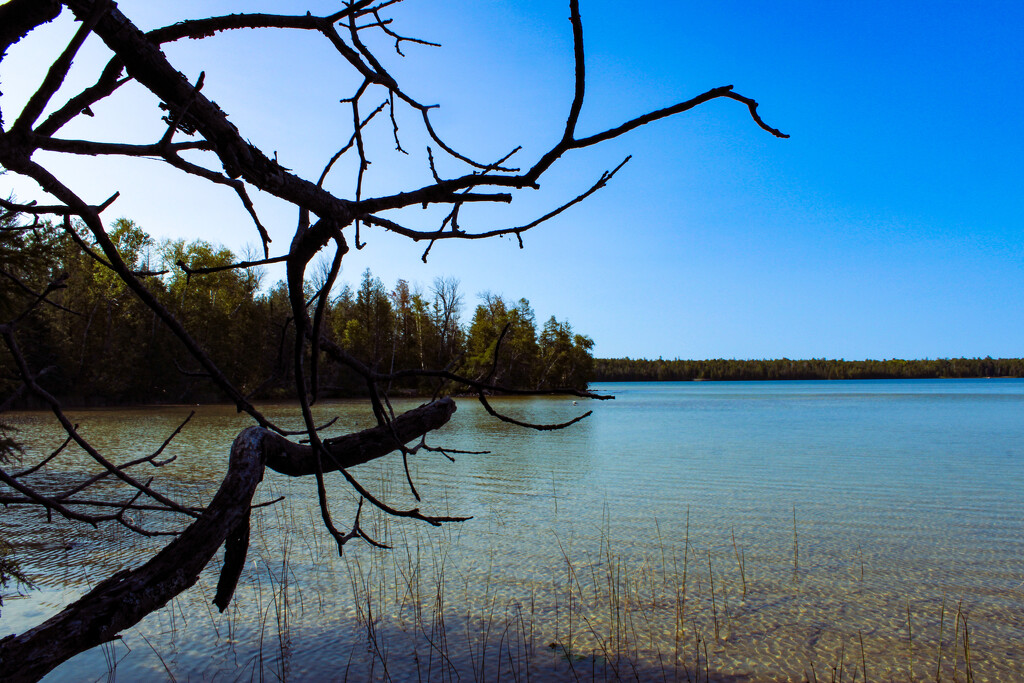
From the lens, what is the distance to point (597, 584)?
21.1ft

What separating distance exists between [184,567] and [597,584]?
18.7ft

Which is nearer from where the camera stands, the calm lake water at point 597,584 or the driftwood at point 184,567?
the driftwood at point 184,567

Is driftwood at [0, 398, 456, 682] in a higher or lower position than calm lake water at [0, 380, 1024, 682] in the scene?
higher

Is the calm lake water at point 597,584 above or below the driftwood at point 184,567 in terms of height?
below

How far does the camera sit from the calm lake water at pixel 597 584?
4.83m

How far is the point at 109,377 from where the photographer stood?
136 ft

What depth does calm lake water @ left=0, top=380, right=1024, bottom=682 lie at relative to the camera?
4.83m

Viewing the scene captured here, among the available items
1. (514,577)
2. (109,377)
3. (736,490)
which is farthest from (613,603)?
(109,377)

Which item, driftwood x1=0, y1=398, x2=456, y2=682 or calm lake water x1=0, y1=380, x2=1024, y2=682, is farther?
calm lake water x1=0, y1=380, x2=1024, y2=682

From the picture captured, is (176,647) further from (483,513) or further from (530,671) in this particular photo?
(483,513)

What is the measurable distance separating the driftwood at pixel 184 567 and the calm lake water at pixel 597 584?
142 inches

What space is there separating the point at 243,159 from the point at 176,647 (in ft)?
17.0

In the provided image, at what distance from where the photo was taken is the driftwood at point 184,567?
120 centimetres

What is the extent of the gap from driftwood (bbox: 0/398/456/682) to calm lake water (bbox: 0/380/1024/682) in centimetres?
362
